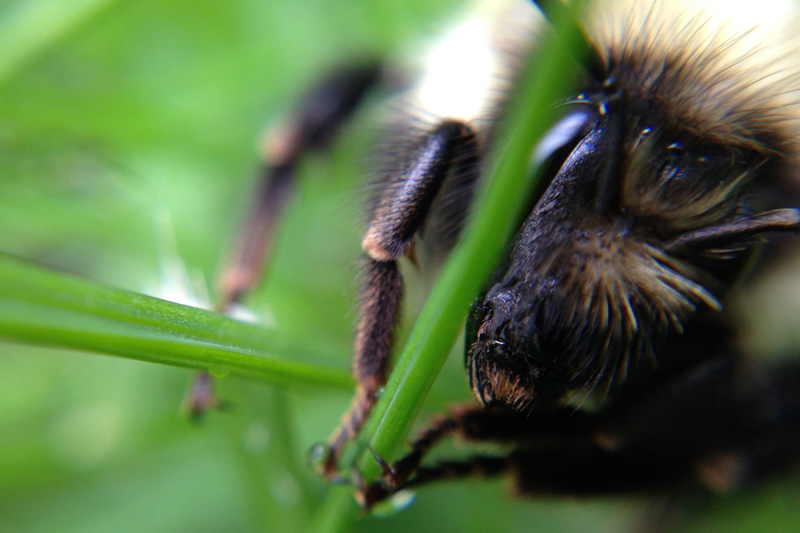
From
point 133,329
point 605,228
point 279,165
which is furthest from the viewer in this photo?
point 279,165

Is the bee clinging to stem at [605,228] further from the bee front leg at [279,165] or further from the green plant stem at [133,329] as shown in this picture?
the bee front leg at [279,165]

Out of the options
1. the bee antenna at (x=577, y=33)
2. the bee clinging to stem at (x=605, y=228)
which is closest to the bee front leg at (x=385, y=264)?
the bee clinging to stem at (x=605, y=228)

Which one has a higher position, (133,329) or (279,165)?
(133,329)

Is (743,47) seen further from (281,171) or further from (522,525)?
(522,525)

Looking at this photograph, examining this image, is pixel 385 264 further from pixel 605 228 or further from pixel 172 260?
pixel 172 260

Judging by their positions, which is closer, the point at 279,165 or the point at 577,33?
the point at 577,33

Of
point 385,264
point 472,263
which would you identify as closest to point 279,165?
point 385,264

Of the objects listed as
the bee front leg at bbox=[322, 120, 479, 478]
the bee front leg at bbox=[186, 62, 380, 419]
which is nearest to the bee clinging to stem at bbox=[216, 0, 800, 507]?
the bee front leg at bbox=[322, 120, 479, 478]
